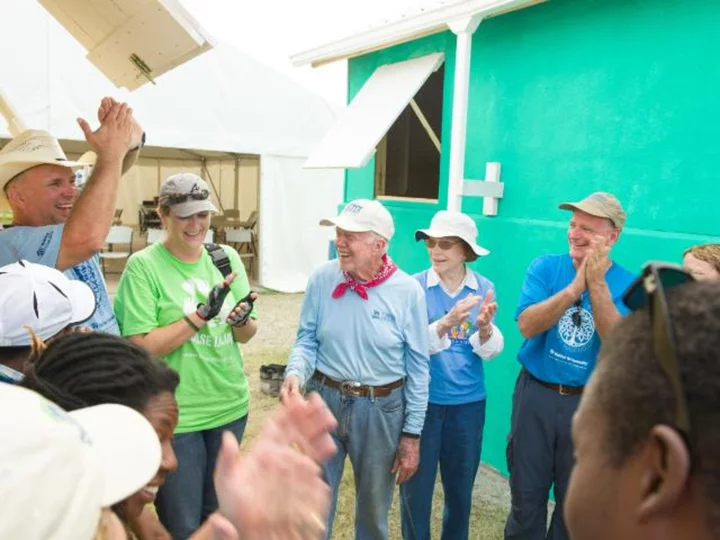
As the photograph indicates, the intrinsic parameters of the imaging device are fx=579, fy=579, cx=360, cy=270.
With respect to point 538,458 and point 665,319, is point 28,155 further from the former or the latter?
→ point 538,458

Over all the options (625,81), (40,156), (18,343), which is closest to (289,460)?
(18,343)

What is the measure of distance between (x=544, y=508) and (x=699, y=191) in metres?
1.94

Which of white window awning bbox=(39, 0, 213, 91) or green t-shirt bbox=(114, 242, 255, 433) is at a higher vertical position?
white window awning bbox=(39, 0, 213, 91)

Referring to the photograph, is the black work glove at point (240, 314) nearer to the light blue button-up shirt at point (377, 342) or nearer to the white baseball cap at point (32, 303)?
the light blue button-up shirt at point (377, 342)

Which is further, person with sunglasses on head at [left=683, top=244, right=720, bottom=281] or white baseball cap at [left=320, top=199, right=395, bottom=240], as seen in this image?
white baseball cap at [left=320, top=199, right=395, bottom=240]

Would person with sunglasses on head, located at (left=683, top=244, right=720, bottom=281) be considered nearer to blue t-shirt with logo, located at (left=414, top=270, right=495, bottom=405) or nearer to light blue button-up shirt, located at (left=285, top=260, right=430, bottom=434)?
blue t-shirt with logo, located at (left=414, top=270, right=495, bottom=405)

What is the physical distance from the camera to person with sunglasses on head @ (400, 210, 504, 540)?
324 centimetres

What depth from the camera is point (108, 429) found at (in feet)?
3.82

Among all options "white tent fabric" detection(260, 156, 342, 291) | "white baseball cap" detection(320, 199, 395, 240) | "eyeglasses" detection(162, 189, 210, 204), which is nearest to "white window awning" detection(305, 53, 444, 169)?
"white baseball cap" detection(320, 199, 395, 240)

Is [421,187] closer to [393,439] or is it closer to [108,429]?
[393,439]

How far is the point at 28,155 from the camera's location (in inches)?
97.7

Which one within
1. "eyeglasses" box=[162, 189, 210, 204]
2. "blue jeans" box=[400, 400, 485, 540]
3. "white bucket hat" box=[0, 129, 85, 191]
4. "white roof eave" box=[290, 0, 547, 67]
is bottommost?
"blue jeans" box=[400, 400, 485, 540]

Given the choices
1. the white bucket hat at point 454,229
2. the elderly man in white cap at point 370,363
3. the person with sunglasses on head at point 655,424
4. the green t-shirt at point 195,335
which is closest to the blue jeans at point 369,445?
the elderly man in white cap at point 370,363

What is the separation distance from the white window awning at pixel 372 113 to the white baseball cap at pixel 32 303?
3168 mm
